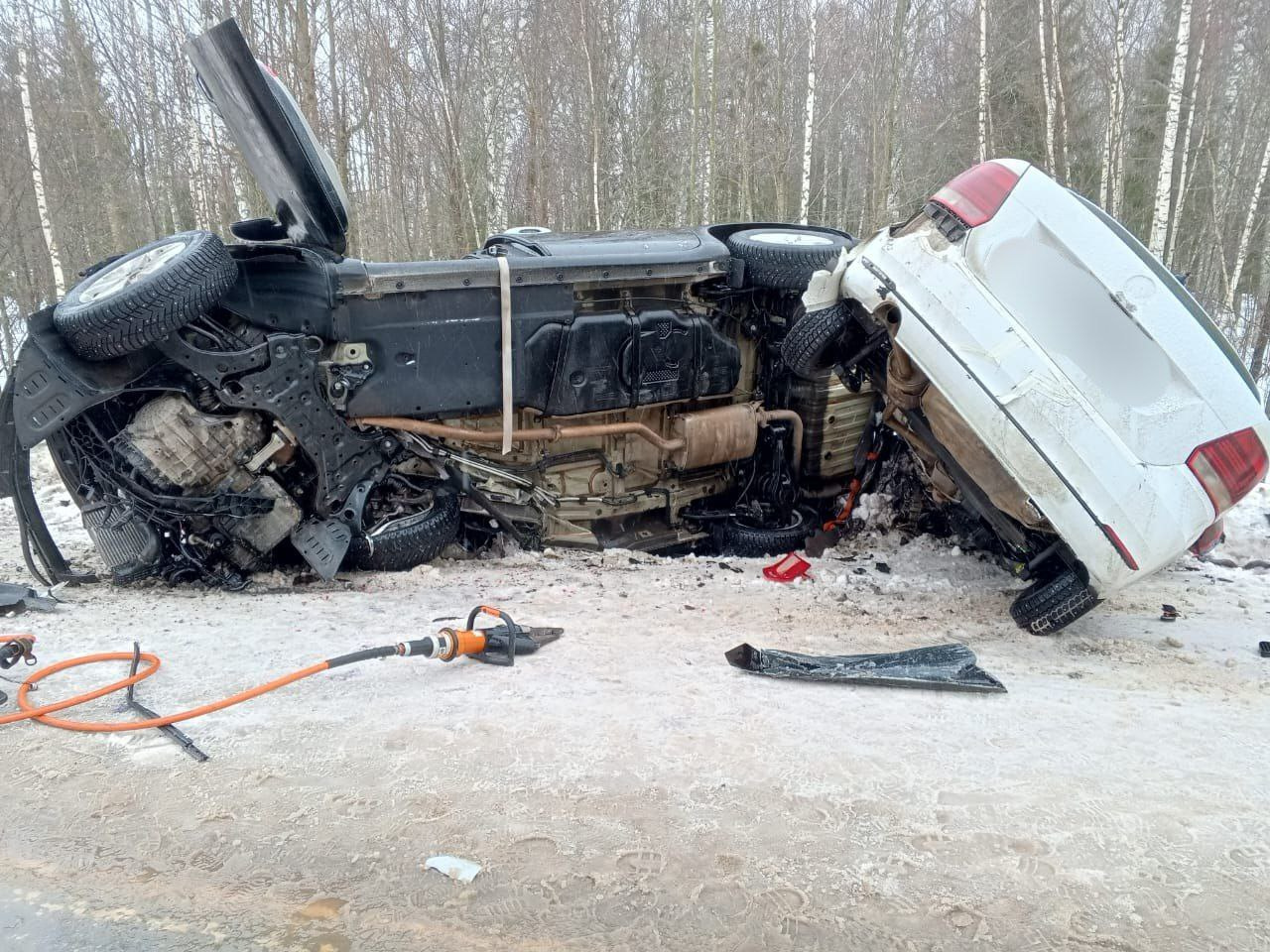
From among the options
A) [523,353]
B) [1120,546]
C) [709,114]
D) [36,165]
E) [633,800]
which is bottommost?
[633,800]

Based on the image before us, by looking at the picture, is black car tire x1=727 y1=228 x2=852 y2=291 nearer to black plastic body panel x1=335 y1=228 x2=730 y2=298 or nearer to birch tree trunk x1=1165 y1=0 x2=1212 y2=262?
black plastic body panel x1=335 y1=228 x2=730 y2=298

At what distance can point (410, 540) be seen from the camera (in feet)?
14.3

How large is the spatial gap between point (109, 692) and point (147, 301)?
5.36ft

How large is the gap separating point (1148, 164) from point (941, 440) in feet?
68.4

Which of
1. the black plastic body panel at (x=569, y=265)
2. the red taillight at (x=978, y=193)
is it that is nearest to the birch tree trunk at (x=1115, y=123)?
the black plastic body panel at (x=569, y=265)

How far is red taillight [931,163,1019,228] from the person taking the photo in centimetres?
366

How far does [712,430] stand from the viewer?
5.05 m

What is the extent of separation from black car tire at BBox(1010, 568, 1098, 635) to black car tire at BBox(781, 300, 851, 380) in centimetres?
148

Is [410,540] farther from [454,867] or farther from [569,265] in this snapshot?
[454,867]

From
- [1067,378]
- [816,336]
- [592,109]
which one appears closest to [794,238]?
[816,336]

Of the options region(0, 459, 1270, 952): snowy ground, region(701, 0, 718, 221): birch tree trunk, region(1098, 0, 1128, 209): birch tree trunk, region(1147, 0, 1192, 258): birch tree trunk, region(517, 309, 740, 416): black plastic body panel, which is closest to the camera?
region(0, 459, 1270, 952): snowy ground

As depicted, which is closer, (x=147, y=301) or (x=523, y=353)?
(x=147, y=301)

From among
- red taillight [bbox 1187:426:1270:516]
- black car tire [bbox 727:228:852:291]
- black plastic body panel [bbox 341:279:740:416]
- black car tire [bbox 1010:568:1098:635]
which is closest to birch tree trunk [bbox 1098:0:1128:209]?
black car tire [bbox 727:228:852:291]

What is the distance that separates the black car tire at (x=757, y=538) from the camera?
5.18 m
